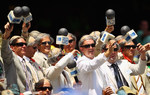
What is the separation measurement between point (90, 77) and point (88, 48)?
477mm

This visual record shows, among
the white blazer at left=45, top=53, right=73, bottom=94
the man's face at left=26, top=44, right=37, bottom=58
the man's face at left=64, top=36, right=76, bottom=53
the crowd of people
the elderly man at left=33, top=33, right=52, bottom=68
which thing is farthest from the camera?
the man's face at left=64, top=36, right=76, bottom=53

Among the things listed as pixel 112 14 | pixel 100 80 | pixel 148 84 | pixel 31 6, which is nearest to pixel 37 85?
pixel 100 80

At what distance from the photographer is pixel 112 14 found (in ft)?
29.1

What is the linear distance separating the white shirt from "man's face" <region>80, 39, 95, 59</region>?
79 mm

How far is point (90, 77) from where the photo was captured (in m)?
8.41

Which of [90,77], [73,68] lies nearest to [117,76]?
[90,77]

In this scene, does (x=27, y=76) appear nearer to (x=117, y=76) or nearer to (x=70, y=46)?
(x=117, y=76)

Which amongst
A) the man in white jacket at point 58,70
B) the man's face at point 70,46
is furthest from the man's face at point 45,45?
Answer: the man in white jacket at point 58,70

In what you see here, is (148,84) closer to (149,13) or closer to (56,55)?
(56,55)

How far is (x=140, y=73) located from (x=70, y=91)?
1.55 metres

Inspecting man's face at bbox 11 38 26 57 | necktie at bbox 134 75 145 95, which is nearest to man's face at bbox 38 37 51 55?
man's face at bbox 11 38 26 57

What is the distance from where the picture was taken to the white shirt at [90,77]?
8.26 m

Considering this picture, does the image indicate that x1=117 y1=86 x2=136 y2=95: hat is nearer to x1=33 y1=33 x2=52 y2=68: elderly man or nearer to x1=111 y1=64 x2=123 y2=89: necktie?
x1=111 y1=64 x2=123 y2=89: necktie

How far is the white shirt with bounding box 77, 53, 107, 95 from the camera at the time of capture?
8258mm
